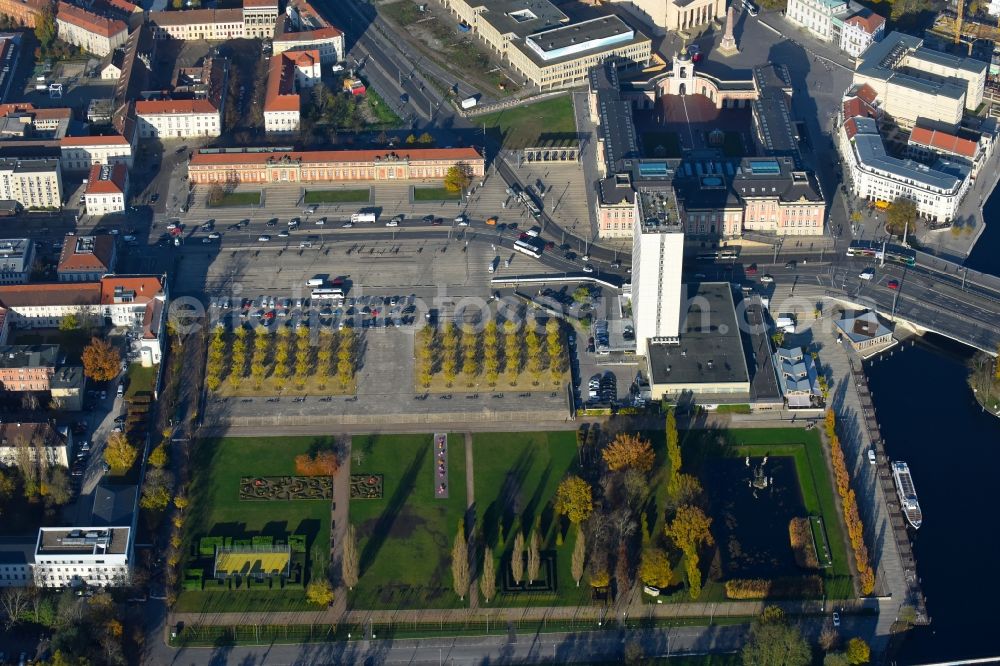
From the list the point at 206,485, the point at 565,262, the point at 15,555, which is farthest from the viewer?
the point at 565,262

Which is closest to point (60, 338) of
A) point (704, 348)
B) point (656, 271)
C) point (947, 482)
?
point (656, 271)

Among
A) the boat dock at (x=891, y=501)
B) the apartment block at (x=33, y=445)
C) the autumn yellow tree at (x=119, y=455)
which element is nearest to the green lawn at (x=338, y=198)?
the autumn yellow tree at (x=119, y=455)

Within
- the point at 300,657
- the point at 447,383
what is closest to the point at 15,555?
the point at 300,657

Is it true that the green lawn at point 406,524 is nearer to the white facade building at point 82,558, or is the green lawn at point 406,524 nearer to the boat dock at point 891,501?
the white facade building at point 82,558

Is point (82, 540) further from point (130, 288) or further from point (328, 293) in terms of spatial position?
point (328, 293)

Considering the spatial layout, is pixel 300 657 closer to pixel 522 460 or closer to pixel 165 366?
pixel 522 460

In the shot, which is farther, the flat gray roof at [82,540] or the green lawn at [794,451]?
the green lawn at [794,451]

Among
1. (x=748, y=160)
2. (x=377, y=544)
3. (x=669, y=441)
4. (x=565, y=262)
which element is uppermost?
(x=748, y=160)
